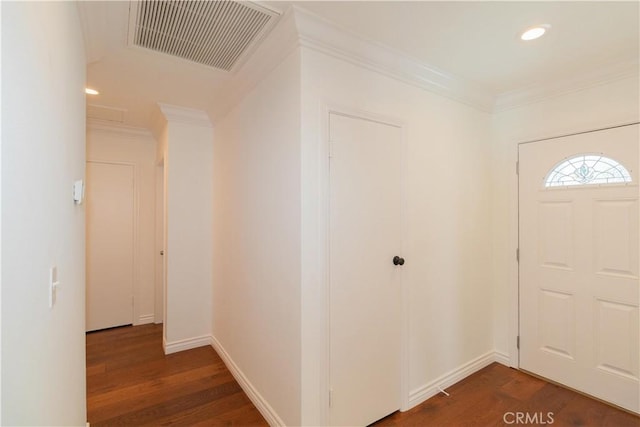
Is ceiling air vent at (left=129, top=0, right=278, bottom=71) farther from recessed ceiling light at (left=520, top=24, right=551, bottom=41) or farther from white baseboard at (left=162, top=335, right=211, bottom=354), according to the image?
white baseboard at (left=162, top=335, right=211, bottom=354)

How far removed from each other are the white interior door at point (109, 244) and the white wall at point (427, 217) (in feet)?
10.4

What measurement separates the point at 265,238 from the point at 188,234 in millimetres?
1504

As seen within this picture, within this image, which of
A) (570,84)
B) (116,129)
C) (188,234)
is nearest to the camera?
(570,84)

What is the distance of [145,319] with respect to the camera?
12.6 feet

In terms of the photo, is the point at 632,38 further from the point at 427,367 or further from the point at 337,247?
the point at 427,367

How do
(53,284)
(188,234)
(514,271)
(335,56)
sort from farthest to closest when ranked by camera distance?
1. (188,234)
2. (514,271)
3. (335,56)
4. (53,284)

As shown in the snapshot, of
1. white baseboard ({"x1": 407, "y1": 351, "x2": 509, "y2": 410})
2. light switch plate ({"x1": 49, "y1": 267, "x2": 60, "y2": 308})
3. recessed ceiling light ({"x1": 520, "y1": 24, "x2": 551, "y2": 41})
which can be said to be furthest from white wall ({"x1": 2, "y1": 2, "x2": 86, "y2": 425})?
recessed ceiling light ({"x1": 520, "y1": 24, "x2": 551, "y2": 41})

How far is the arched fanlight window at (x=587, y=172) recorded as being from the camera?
2117 millimetres

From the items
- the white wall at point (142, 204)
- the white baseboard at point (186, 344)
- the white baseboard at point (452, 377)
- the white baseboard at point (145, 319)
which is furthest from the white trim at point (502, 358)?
the white baseboard at point (145, 319)

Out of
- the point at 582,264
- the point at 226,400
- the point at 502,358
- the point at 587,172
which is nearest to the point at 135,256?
the point at 226,400

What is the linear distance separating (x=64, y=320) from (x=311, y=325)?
1117mm

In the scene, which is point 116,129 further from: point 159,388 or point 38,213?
point 38,213

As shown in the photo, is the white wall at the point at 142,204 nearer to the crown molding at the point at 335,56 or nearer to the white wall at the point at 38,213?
the crown molding at the point at 335,56

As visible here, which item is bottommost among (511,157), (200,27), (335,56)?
(511,157)
